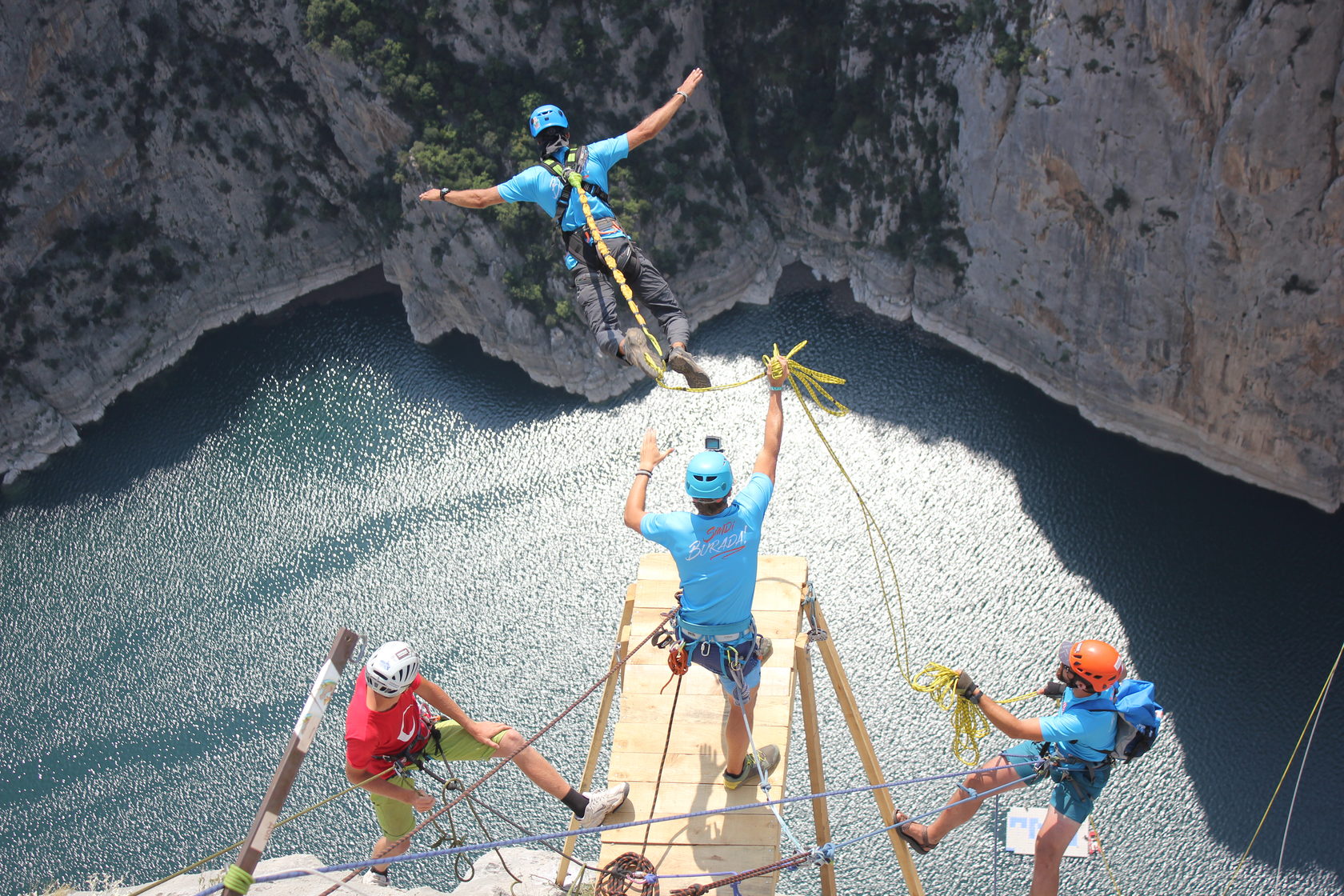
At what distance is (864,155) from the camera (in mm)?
25234

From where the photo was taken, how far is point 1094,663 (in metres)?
6.39

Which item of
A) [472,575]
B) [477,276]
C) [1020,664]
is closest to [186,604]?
[472,575]

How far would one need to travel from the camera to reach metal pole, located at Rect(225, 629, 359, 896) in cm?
486

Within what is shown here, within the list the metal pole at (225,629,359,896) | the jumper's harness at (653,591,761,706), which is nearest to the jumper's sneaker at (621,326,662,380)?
the jumper's harness at (653,591,761,706)

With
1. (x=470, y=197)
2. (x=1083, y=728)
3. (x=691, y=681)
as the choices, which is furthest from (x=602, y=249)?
(x=1083, y=728)

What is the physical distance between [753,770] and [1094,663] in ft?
7.03

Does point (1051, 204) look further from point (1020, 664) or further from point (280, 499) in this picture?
point (280, 499)

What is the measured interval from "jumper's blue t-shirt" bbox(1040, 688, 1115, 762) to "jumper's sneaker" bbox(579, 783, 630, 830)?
2.52m

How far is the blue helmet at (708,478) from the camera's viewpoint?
236 inches

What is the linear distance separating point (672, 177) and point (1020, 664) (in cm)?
1349

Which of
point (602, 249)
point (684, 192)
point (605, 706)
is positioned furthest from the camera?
point (684, 192)

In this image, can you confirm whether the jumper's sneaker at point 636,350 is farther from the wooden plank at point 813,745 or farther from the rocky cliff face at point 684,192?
the rocky cliff face at point 684,192

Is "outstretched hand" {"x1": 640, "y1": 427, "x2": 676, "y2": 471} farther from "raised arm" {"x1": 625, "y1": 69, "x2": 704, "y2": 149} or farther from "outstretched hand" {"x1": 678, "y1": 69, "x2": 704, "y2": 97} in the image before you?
"outstretched hand" {"x1": 678, "y1": 69, "x2": 704, "y2": 97}

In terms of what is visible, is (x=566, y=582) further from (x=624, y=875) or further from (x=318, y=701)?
(x=318, y=701)
